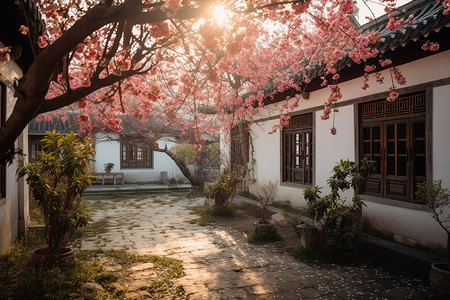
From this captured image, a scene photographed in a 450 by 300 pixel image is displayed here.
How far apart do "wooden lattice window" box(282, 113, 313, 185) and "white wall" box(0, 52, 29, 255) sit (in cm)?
643

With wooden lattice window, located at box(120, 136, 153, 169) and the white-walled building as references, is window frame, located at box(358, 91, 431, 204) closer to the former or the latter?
the white-walled building

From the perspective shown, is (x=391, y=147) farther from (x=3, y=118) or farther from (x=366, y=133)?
(x=3, y=118)

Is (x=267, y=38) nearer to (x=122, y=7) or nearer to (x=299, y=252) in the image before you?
(x=299, y=252)

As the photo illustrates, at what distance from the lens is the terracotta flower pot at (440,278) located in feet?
13.0

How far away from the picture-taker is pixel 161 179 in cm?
1931

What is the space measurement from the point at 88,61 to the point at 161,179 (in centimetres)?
1483

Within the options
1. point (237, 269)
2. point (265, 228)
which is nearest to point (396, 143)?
point (265, 228)

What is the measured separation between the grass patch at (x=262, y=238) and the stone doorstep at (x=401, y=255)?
1.66 metres

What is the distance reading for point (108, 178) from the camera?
17.8 metres

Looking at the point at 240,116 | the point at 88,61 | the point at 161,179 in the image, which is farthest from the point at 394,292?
the point at 161,179

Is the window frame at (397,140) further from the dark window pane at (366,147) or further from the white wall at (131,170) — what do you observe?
the white wall at (131,170)

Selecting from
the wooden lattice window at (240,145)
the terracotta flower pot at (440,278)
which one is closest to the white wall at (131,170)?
the wooden lattice window at (240,145)

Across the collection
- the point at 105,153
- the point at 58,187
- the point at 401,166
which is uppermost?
the point at 105,153

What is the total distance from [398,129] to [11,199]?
6.87 metres
